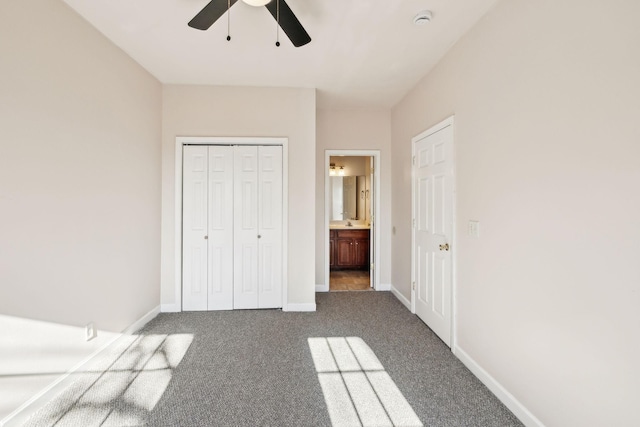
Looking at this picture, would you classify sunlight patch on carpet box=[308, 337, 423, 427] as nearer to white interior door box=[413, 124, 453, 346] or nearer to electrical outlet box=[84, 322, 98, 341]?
white interior door box=[413, 124, 453, 346]

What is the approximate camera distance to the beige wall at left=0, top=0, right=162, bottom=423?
5.62 feet

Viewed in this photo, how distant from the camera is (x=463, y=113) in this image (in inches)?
95.1

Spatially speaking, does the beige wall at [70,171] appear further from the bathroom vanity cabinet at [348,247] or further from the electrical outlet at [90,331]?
the bathroom vanity cabinet at [348,247]

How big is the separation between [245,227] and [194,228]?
1.99 feet

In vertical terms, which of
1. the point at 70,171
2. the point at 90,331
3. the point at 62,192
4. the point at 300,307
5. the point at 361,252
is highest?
the point at 70,171

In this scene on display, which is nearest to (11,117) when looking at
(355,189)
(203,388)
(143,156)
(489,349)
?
(143,156)

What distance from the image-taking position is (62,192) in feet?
6.75

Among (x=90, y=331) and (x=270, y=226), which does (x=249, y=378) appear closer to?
(x=90, y=331)

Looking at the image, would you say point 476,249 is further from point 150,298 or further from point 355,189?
point 355,189

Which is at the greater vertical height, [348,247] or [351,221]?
[351,221]

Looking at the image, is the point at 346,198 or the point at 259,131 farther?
the point at 346,198

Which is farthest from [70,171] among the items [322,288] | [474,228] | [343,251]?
[343,251]

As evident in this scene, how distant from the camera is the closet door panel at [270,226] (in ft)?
11.6

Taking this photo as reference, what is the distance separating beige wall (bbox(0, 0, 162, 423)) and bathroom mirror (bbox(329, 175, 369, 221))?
386 centimetres
